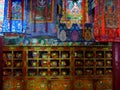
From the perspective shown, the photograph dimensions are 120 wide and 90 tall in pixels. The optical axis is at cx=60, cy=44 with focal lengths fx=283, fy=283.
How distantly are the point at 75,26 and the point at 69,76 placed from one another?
1534 mm

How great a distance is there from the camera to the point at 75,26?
8.66 m

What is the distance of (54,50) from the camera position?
337 inches

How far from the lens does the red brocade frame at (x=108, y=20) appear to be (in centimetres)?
661

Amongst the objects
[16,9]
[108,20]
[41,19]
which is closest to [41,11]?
[41,19]

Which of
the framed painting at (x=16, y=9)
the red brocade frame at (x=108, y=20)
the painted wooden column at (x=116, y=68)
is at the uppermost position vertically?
the framed painting at (x=16, y=9)

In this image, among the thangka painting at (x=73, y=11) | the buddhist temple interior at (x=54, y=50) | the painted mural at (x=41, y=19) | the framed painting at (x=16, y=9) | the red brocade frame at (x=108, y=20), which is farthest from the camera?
the thangka painting at (x=73, y=11)

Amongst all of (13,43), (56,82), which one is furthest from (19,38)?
(56,82)

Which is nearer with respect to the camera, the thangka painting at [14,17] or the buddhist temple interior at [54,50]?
the thangka painting at [14,17]

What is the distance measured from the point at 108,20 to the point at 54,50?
2.42 meters

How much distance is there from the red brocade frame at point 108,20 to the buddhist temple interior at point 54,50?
1672mm

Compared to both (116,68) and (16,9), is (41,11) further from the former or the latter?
(116,68)

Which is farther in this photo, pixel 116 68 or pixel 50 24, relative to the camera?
pixel 50 24

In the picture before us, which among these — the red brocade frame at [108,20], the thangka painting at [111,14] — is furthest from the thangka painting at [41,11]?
the thangka painting at [111,14]

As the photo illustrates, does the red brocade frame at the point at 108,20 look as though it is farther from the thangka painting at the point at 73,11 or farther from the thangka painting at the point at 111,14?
the thangka painting at the point at 73,11
